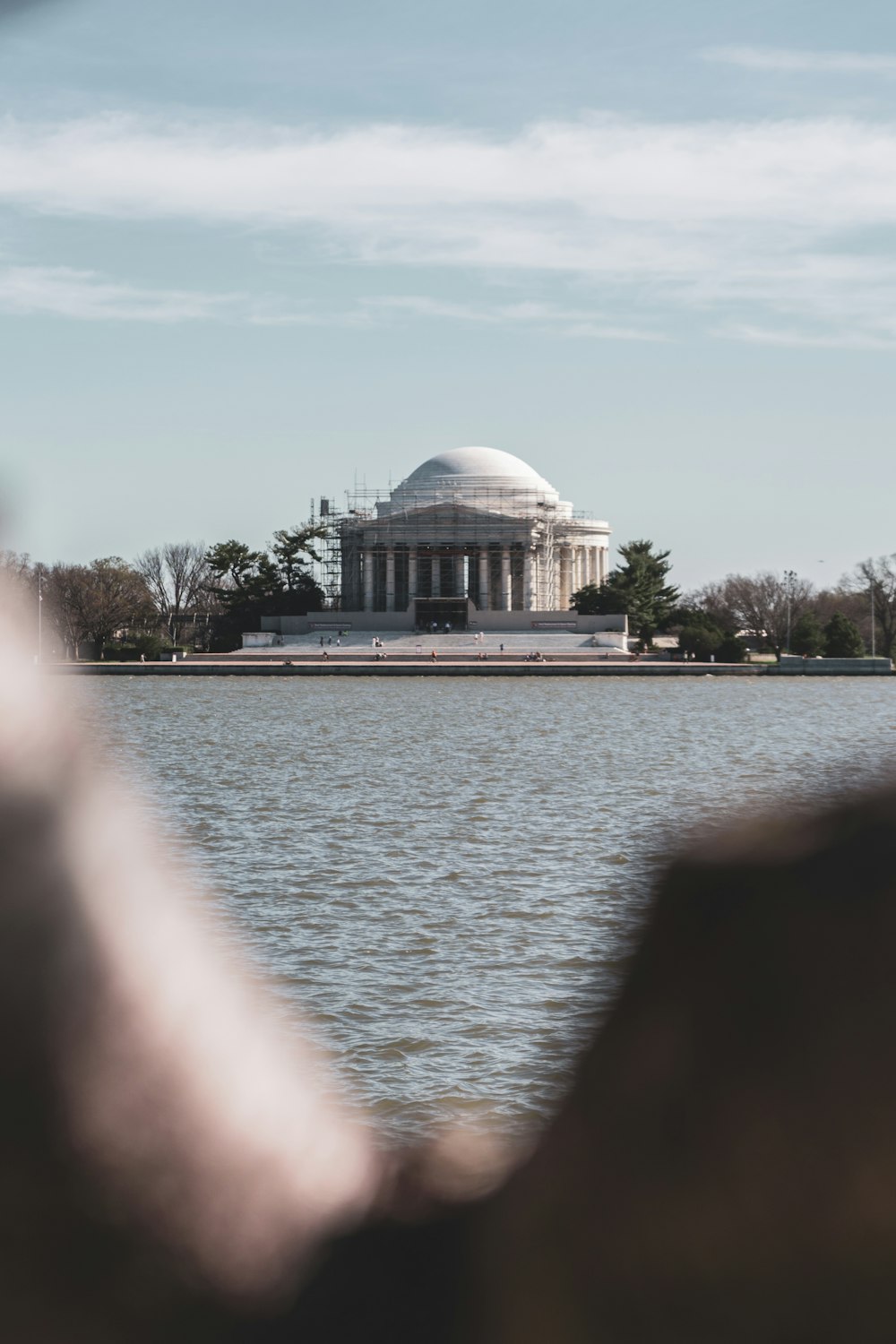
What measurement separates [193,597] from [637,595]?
2769 cm

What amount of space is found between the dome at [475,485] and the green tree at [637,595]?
A: 8.47m

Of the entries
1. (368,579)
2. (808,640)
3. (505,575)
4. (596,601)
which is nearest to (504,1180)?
(808,640)

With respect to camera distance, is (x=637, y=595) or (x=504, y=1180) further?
(x=637, y=595)

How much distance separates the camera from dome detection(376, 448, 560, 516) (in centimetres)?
9006

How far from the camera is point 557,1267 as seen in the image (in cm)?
186

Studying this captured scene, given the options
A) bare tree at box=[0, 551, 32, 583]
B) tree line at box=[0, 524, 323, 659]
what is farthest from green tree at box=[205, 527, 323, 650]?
bare tree at box=[0, 551, 32, 583]

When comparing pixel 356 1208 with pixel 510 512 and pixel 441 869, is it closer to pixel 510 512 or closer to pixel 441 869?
pixel 441 869

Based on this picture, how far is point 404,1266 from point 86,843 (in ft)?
2.62

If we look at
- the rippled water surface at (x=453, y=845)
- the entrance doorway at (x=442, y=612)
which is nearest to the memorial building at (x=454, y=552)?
the entrance doorway at (x=442, y=612)

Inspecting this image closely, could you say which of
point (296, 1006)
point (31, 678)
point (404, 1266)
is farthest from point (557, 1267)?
point (296, 1006)

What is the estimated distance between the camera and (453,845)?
50.9ft

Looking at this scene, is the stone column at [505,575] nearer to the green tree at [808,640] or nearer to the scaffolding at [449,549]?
the scaffolding at [449,549]

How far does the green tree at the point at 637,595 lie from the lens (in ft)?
267

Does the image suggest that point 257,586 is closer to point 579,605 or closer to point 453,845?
point 579,605
